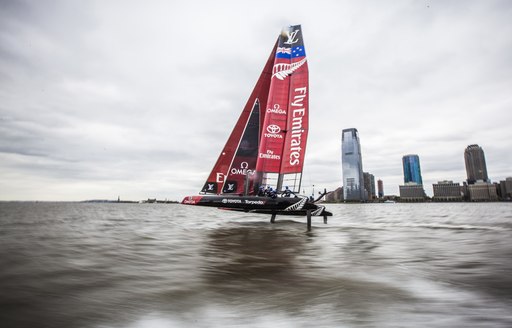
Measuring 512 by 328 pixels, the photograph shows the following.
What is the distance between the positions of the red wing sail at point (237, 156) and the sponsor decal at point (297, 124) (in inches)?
113

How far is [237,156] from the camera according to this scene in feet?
Answer: 61.1

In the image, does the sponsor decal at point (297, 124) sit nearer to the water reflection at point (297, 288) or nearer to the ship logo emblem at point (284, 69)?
the ship logo emblem at point (284, 69)

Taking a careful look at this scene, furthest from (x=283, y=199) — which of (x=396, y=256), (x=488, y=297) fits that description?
(x=488, y=297)

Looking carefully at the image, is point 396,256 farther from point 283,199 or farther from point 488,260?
point 283,199

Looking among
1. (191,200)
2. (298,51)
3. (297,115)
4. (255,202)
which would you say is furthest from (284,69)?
(191,200)

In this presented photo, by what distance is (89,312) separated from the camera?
3795mm

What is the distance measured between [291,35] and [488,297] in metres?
18.4

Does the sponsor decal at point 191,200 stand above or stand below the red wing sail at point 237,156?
below

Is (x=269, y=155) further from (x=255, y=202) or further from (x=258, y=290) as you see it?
(x=258, y=290)

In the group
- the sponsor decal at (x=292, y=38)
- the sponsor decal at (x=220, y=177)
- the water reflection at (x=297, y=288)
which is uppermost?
the sponsor decal at (x=292, y=38)

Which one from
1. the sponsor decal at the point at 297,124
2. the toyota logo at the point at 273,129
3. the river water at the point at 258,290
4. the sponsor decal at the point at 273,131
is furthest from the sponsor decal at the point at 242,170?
the river water at the point at 258,290

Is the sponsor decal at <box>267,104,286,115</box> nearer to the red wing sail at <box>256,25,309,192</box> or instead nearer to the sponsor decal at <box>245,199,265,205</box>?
the red wing sail at <box>256,25,309,192</box>

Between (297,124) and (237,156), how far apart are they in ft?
14.4

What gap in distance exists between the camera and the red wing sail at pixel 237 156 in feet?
60.0
